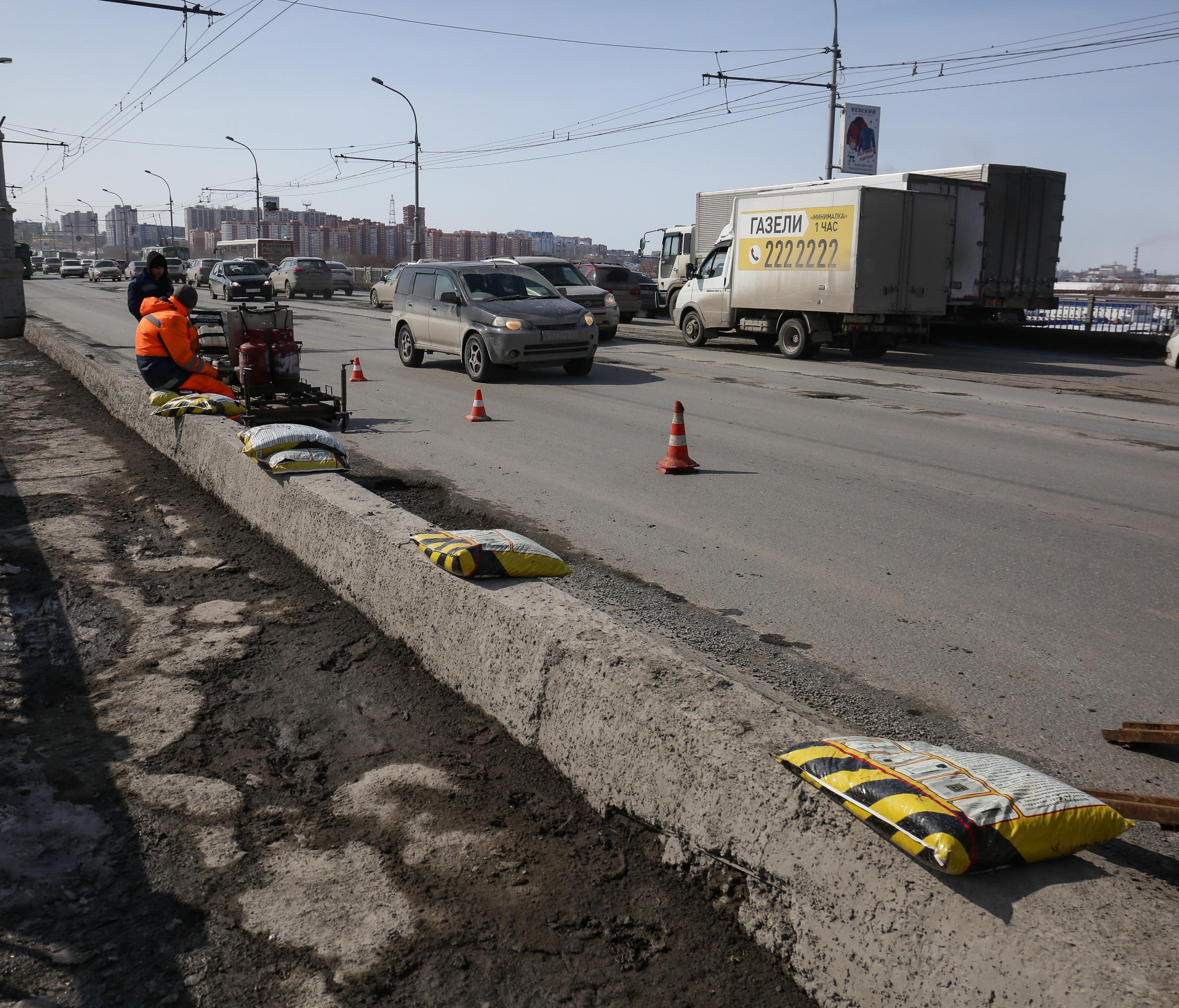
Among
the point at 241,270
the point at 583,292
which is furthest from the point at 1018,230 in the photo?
the point at 241,270

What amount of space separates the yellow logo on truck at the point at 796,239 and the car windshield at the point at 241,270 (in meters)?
29.6

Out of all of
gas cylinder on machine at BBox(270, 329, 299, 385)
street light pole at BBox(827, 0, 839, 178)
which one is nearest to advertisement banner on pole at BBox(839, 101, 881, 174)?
street light pole at BBox(827, 0, 839, 178)

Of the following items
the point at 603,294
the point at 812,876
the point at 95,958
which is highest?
the point at 603,294

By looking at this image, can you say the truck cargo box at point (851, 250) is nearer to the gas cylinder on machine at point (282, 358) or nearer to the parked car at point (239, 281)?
the gas cylinder on machine at point (282, 358)

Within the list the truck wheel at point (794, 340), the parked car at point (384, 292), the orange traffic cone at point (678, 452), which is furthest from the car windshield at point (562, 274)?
the orange traffic cone at point (678, 452)

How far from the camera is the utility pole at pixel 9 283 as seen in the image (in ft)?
70.9

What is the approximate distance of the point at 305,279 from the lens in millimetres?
45062

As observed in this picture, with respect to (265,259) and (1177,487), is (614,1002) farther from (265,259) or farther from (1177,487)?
(265,259)

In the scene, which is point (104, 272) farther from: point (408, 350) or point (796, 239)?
point (796, 239)

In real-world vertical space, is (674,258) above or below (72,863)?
above

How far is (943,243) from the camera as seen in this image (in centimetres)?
1970

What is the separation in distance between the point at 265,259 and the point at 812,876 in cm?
6338

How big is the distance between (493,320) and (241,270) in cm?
3375

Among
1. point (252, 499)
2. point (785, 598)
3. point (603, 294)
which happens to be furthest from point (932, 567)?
point (603, 294)
